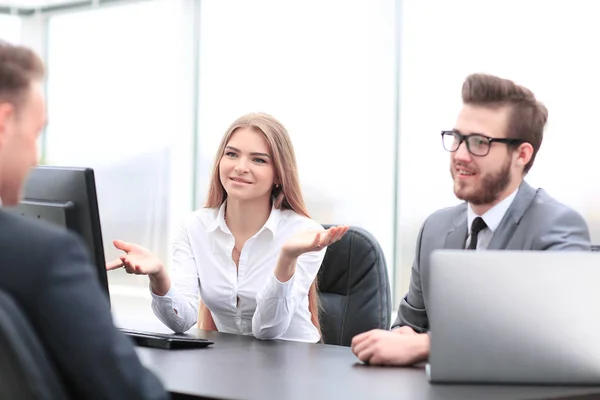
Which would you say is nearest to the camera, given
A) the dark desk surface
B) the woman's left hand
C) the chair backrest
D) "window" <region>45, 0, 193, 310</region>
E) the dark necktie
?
the dark desk surface

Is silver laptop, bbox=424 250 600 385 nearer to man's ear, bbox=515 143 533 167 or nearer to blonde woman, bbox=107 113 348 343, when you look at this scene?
man's ear, bbox=515 143 533 167

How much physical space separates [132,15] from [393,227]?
8.31 feet

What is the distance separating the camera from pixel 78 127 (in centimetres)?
641

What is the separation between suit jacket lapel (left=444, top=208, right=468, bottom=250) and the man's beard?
0.14 metres

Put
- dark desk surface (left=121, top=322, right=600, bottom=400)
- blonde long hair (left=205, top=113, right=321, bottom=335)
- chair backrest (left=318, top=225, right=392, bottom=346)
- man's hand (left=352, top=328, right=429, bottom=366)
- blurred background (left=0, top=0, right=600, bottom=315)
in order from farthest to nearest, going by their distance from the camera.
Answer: blurred background (left=0, top=0, right=600, bottom=315) → blonde long hair (left=205, top=113, right=321, bottom=335) → chair backrest (left=318, top=225, right=392, bottom=346) → man's hand (left=352, top=328, right=429, bottom=366) → dark desk surface (left=121, top=322, right=600, bottom=400)

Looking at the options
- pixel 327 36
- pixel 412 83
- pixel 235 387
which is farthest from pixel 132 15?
pixel 235 387

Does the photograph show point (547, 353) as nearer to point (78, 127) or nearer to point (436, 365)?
point (436, 365)

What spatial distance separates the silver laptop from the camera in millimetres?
1669

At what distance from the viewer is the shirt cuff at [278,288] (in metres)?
2.59

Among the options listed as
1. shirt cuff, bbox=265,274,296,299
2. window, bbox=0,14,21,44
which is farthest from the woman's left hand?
window, bbox=0,14,21,44

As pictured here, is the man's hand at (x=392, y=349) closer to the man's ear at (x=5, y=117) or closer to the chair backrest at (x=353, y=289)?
the chair backrest at (x=353, y=289)

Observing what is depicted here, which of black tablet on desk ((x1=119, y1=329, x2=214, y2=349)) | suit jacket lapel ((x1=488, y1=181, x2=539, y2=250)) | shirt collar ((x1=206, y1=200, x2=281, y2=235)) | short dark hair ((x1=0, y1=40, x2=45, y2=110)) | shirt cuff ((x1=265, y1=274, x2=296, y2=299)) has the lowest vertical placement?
black tablet on desk ((x1=119, y1=329, x2=214, y2=349))

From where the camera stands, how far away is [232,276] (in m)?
2.89

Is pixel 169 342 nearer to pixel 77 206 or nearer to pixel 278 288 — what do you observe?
pixel 77 206
